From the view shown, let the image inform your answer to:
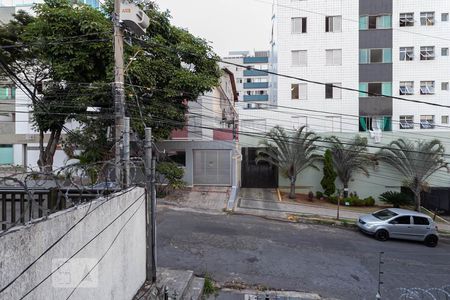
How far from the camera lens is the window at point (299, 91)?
93.9 feet

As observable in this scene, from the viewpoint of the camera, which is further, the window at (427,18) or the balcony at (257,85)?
the balcony at (257,85)

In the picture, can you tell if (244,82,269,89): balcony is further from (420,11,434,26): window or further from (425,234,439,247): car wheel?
(425,234,439,247): car wheel

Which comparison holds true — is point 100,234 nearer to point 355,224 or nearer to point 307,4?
point 355,224

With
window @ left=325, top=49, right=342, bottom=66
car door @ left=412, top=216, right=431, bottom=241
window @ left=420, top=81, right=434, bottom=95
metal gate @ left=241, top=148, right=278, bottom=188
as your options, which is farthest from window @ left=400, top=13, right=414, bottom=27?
car door @ left=412, top=216, right=431, bottom=241

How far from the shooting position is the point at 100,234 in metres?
5.45

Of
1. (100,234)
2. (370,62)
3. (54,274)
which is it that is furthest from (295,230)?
(370,62)

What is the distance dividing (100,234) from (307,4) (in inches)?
1069

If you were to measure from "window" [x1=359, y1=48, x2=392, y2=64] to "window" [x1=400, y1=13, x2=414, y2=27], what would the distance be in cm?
223

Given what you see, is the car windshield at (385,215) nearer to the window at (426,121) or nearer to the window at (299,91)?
the window at (299,91)

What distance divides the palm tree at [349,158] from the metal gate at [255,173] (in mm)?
4704

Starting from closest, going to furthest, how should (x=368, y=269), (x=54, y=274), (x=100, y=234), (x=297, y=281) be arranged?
(x=54, y=274) → (x=100, y=234) → (x=297, y=281) → (x=368, y=269)

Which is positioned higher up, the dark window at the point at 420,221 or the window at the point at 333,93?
the window at the point at 333,93

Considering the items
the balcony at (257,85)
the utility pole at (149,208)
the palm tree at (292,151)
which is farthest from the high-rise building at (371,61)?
the balcony at (257,85)

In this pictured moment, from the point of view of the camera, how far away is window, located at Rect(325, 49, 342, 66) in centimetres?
2839
